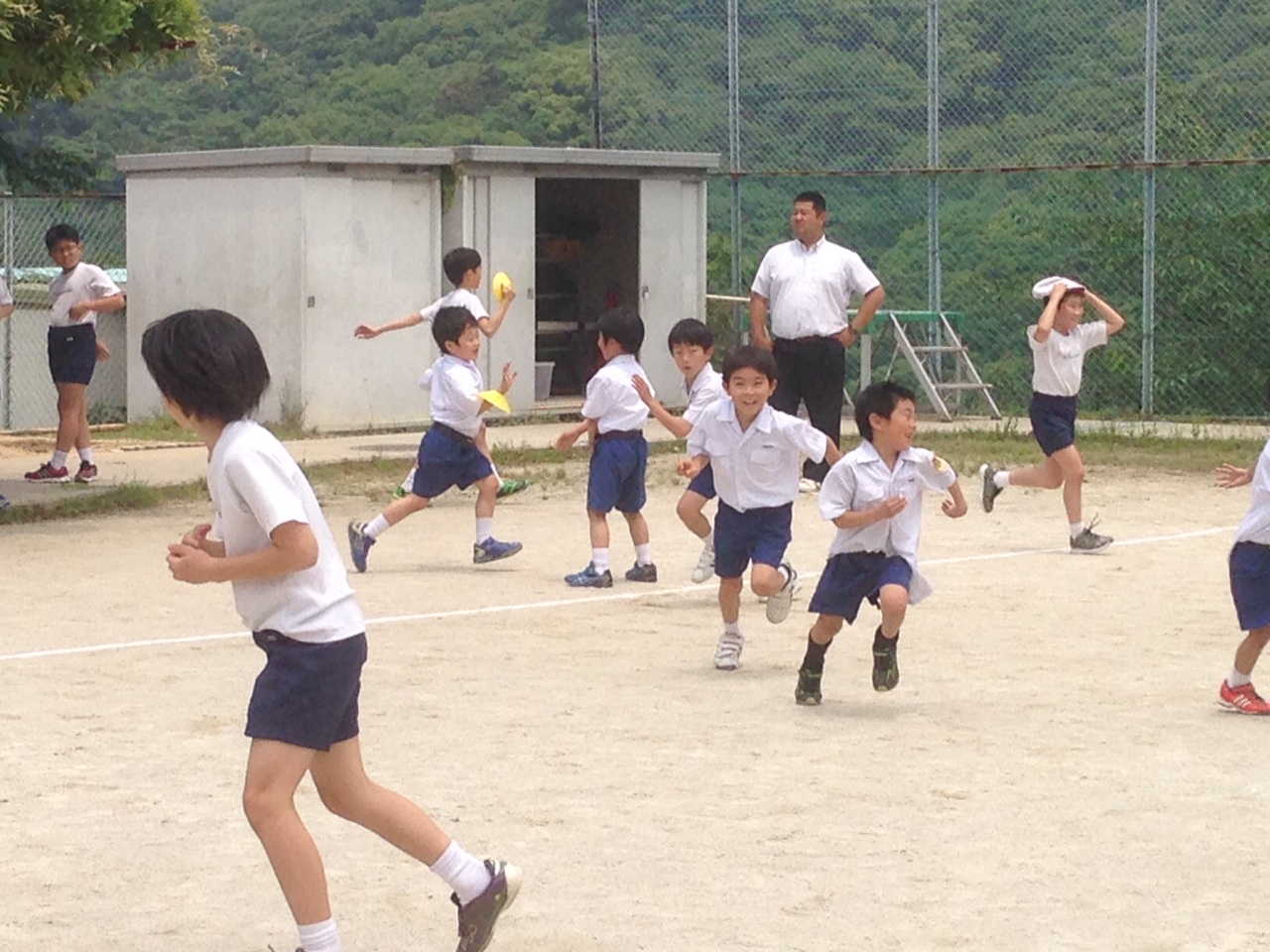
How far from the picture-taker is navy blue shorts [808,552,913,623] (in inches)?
→ 324

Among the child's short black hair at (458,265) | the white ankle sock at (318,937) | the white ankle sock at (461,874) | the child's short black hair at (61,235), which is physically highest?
the child's short black hair at (61,235)

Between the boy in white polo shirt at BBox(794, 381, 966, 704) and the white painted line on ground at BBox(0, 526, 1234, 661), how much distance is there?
99.1 inches

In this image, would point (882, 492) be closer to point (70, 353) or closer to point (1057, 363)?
point (1057, 363)

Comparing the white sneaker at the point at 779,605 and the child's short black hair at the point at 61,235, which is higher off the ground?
the child's short black hair at the point at 61,235

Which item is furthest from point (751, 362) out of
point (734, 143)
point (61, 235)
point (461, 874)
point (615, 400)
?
point (734, 143)

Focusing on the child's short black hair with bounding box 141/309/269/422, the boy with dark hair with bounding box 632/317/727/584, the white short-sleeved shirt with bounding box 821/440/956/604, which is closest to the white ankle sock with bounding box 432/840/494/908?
the child's short black hair with bounding box 141/309/269/422

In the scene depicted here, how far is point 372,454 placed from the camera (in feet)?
59.0

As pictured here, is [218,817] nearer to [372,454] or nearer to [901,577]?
[901,577]

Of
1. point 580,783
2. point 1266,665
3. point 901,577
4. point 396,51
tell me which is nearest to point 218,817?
point 580,783

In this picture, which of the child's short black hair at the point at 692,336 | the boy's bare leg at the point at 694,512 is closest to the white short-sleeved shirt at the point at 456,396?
the child's short black hair at the point at 692,336

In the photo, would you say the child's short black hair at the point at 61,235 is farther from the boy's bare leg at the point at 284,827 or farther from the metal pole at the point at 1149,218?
the boy's bare leg at the point at 284,827

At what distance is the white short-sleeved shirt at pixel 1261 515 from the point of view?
Result: 26.0 ft

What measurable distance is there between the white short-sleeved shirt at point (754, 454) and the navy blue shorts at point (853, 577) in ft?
2.50

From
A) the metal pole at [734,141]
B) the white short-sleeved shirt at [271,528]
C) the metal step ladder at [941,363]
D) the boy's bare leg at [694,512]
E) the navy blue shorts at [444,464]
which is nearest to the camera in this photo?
the white short-sleeved shirt at [271,528]
